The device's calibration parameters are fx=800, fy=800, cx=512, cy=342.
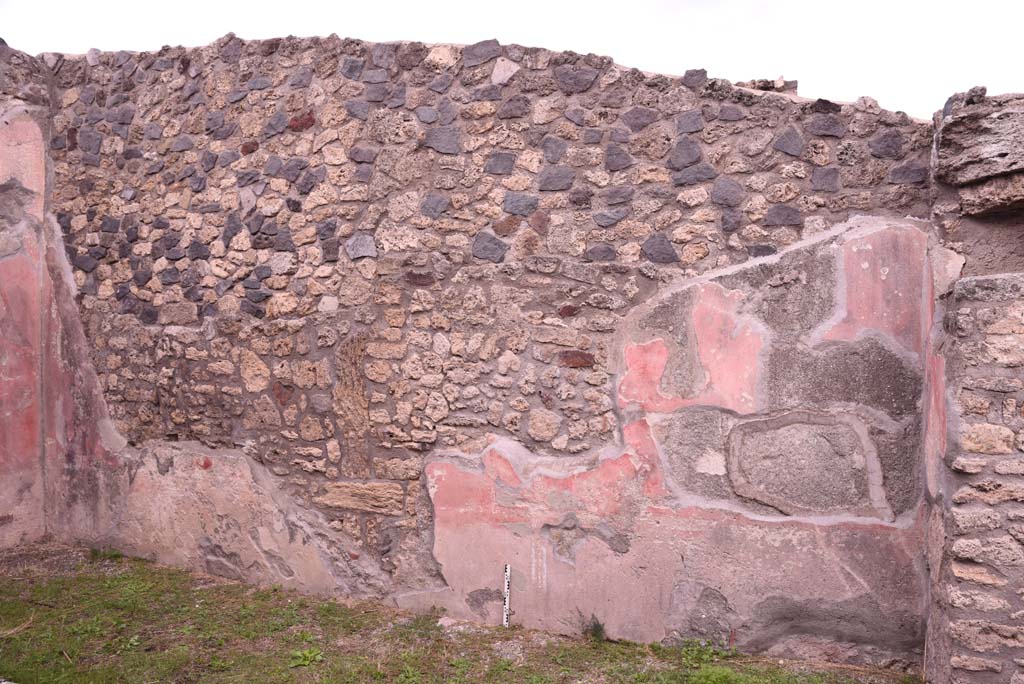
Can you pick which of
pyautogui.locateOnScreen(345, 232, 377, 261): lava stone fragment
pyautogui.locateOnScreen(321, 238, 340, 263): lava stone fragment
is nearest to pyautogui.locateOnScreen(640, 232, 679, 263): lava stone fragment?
pyautogui.locateOnScreen(345, 232, 377, 261): lava stone fragment

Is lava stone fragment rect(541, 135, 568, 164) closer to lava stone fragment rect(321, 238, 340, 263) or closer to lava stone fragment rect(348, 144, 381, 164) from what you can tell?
lava stone fragment rect(348, 144, 381, 164)

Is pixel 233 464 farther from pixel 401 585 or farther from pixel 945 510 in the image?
pixel 945 510

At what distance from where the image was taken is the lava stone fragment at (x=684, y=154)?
3.23 m

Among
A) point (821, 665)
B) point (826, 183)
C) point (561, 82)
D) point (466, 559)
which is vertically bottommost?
point (821, 665)

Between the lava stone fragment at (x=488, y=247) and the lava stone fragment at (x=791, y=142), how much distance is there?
1197 millimetres

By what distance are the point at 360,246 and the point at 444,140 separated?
2.07ft

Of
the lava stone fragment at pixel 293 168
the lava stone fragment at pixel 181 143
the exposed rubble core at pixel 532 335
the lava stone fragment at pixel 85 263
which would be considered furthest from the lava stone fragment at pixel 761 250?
the lava stone fragment at pixel 85 263

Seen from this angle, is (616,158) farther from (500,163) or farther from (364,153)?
(364,153)

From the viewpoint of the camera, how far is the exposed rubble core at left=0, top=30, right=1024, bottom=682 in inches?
117

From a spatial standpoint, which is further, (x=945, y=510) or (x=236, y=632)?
(x=236, y=632)

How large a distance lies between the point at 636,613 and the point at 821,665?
730mm

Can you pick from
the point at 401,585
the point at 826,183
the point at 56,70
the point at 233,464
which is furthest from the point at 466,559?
the point at 56,70

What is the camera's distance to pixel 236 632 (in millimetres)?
3557

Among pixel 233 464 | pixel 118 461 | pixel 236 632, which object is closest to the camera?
pixel 236 632
